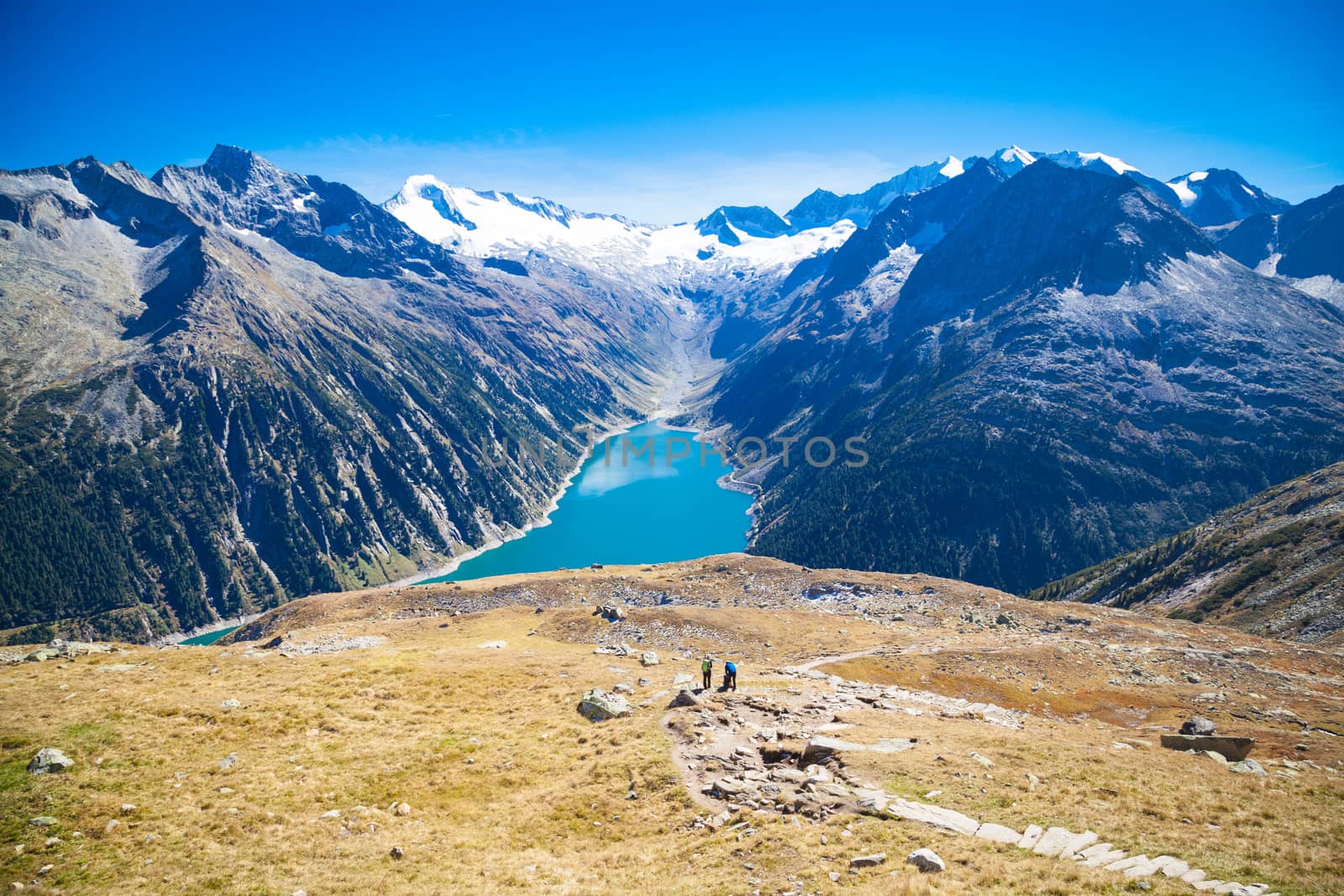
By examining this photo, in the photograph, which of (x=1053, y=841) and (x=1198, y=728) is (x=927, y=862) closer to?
(x=1053, y=841)

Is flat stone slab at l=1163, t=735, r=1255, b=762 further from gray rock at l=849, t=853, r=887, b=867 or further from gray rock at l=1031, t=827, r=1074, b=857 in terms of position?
gray rock at l=849, t=853, r=887, b=867

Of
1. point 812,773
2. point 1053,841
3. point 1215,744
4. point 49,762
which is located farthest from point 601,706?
point 1215,744

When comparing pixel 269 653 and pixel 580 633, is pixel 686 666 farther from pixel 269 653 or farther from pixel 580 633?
pixel 269 653

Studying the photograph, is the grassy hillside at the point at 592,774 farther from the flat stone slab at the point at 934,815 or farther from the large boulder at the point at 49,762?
the flat stone slab at the point at 934,815

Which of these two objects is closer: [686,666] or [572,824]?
[572,824]

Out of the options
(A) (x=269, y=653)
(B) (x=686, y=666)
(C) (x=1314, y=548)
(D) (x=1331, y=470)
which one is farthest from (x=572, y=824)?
(D) (x=1331, y=470)

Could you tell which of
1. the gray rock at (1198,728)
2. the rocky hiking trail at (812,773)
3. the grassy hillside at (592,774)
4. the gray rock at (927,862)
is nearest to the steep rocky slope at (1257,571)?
the grassy hillside at (592,774)

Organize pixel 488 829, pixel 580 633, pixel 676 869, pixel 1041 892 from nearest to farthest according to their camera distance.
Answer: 1. pixel 1041 892
2. pixel 676 869
3. pixel 488 829
4. pixel 580 633
